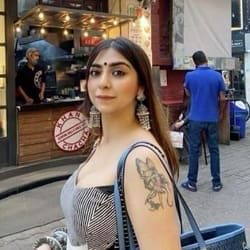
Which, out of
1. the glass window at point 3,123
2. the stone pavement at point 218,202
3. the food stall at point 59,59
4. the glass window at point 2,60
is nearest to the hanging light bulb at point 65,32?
the food stall at point 59,59

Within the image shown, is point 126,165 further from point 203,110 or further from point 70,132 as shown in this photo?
point 70,132

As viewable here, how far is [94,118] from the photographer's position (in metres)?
1.83

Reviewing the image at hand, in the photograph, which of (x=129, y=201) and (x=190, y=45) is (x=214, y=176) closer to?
(x=190, y=45)

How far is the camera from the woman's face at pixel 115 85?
1572 millimetres

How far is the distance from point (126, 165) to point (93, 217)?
22 centimetres

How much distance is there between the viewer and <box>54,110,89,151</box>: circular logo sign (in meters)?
8.06

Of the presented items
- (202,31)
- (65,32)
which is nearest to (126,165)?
(65,32)

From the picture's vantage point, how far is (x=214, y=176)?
6676 mm

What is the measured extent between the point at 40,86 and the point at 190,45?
357cm

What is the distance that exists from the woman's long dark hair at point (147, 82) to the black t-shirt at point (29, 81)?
6.29 m

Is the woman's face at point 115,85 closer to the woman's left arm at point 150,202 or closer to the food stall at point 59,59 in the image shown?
the woman's left arm at point 150,202

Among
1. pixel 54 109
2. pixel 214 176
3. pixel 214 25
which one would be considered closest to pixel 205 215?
pixel 214 176

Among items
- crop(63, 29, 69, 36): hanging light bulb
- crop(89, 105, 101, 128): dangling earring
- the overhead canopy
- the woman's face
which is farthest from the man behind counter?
the woman's face

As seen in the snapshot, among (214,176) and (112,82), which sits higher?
(112,82)
